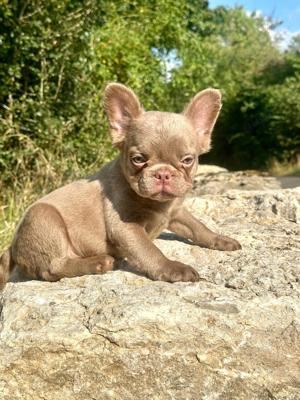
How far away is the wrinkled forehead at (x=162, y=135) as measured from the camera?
4129mm

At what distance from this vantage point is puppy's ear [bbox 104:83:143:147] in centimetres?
454

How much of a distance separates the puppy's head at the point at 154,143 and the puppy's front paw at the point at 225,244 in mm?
634

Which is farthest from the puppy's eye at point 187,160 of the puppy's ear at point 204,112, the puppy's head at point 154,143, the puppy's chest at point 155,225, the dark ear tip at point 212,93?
the dark ear tip at point 212,93

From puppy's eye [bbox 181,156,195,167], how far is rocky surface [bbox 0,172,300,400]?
0.92 m

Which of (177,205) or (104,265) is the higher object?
(177,205)

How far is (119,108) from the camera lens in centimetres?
464

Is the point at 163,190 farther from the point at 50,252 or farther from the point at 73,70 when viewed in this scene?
the point at 73,70

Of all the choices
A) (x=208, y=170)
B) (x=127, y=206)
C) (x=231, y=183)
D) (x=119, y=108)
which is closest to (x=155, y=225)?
(x=127, y=206)

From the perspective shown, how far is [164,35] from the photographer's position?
16.0 metres

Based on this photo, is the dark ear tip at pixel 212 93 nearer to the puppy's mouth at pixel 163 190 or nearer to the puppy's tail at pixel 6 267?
the puppy's mouth at pixel 163 190

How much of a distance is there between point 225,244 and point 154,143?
1098 mm

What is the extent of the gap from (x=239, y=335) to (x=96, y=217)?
159 cm

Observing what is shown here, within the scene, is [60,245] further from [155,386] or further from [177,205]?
[155,386]

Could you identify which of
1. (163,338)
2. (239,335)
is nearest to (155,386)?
(163,338)
